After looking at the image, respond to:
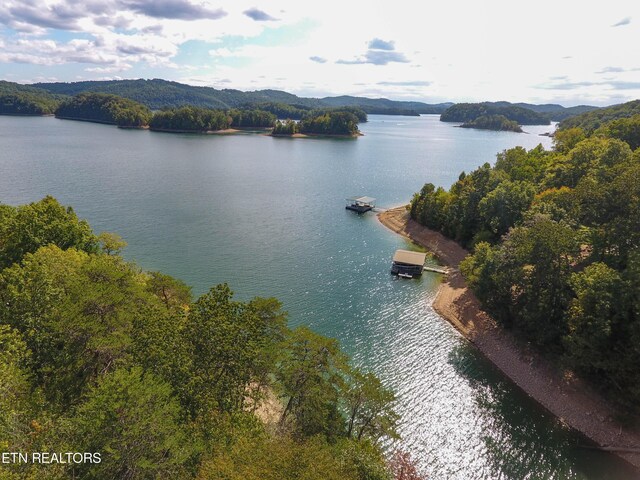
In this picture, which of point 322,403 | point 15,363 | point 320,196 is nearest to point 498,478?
point 322,403

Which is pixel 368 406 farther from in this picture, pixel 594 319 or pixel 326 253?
pixel 326 253

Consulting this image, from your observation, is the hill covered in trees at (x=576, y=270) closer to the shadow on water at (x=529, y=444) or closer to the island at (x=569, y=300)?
the island at (x=569, y=300)

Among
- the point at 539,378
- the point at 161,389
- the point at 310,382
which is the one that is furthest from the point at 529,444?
the point at 161,389

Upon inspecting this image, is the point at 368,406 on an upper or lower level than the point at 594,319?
lower

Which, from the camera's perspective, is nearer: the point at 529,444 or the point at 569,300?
the point at 529,444

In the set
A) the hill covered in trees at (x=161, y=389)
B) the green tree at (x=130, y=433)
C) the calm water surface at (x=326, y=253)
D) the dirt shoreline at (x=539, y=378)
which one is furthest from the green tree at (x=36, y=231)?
the dirt shoreline at (x=539, y=378)

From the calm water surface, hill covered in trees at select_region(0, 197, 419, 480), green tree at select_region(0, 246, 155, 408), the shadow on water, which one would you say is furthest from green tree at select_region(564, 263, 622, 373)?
green tree at select_region(0, 246, 155, 408)

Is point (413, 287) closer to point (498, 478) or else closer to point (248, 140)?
point (498, 478)
